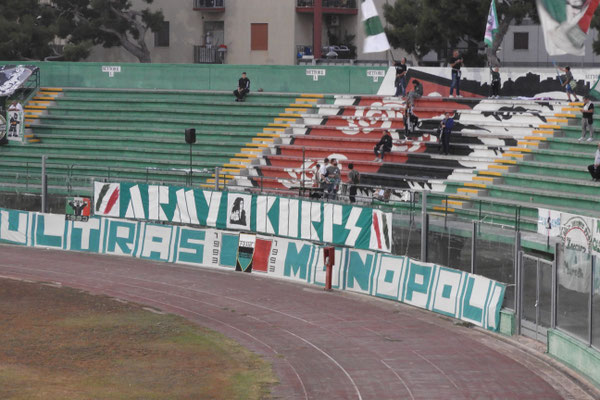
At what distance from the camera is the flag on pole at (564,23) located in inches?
1086

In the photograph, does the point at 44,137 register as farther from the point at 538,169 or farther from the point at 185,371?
the point at 185,371

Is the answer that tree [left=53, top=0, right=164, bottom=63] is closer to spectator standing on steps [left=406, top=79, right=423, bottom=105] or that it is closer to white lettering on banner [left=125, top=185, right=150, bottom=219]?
spectator standing on steps [left=406, top=79, right=423, bottom=105]

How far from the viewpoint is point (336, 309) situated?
29266 mm

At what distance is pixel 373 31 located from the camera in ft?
138

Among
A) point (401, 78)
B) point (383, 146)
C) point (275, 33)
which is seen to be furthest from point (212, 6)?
point (383, 146)

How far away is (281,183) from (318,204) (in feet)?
26.2

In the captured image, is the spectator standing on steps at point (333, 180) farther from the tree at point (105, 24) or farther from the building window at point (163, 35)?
the building window at point (163, 35)

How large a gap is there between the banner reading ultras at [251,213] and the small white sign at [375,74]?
40.5ft

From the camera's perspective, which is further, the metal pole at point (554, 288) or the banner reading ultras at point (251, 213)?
the banner reading ultras at point (251, 213)

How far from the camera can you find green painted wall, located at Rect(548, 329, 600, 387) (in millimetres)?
21266

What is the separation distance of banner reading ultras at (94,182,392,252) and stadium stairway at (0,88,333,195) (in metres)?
3.51

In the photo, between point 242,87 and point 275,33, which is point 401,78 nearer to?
point 242,87

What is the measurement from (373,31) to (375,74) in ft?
13.4

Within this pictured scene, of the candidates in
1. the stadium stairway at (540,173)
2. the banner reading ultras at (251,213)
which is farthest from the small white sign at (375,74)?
the banner reading ultras at (251,213)
